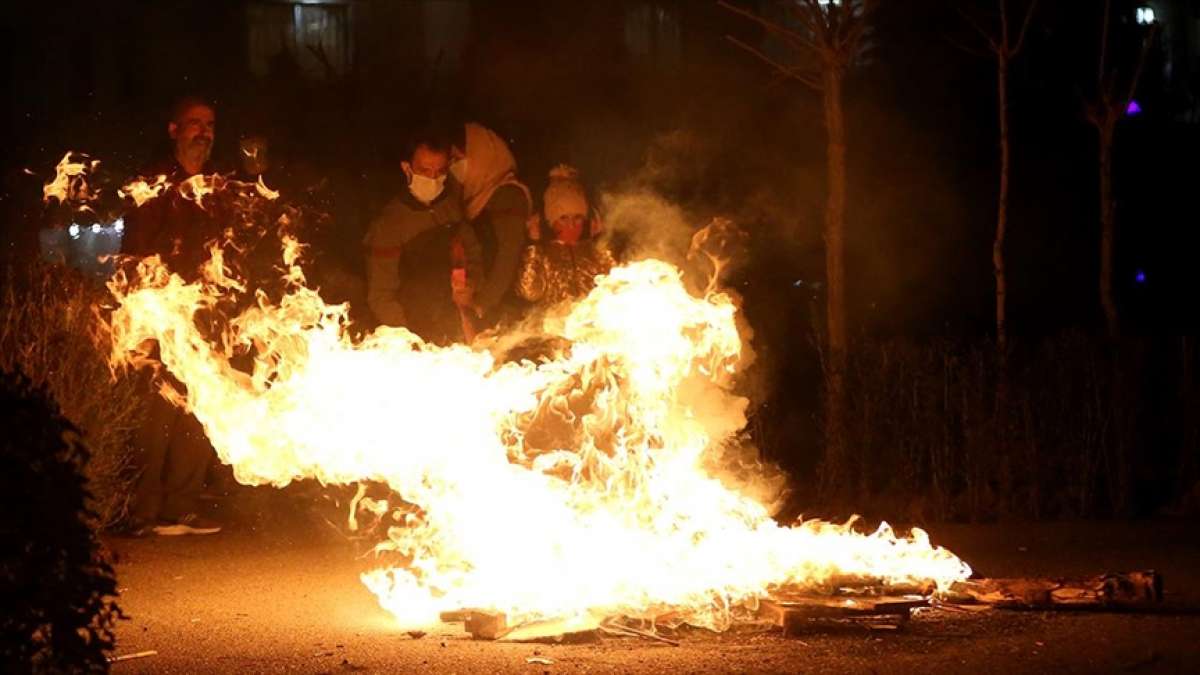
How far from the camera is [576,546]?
8922 millimetres

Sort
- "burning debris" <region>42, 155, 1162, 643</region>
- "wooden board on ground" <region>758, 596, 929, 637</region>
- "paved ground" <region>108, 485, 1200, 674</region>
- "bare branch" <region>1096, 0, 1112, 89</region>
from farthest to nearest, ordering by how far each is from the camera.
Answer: "bare branch" <region>1096, 0, 1112, 89</region> → "burning debris" <region>42, 155, 1162, 643</region> → "wooden board on ground" <region>758, 596, 929, 637</region> → "paved ground" <region>108, 485, 1200, 674</region>

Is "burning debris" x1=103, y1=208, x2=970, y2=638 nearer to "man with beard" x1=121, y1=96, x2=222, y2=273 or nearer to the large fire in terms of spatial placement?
the large fire

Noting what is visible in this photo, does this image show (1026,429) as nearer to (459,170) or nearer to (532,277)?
(532,277)

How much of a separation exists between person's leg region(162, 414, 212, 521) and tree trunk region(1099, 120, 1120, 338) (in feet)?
28.2

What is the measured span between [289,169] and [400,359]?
5.63m

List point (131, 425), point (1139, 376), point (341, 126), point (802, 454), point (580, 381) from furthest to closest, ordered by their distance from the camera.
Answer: point (341, 126), point (802, 454), point (1139, 376), point (131, 425), point (580, 381)

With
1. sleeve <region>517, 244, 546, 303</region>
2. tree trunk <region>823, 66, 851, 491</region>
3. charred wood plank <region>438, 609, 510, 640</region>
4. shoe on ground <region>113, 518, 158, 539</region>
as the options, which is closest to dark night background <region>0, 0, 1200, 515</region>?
tree trunk <region>823, 66, 851, 491</region>

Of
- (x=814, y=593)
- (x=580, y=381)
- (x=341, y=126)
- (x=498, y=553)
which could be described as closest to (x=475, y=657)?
(x=498, y=553)

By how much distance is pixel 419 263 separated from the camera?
1359 centimetres

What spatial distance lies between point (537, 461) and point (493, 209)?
4428mm

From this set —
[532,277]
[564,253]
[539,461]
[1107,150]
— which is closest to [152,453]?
[532,277]

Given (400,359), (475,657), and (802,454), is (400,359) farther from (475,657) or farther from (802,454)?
(802,454)

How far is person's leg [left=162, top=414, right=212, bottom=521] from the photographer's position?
1252 centimetres

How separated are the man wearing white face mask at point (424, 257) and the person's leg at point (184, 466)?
71.2 inches
